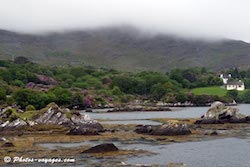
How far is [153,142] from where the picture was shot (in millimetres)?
61625

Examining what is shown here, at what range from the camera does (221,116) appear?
90.4 m

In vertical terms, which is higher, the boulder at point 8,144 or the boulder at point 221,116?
the boulder at point 8,144

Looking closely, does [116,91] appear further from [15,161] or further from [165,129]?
[15,161]

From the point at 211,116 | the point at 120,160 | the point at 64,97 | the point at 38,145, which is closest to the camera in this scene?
the point at 120,160

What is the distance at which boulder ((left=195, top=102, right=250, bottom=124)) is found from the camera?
8956 centimetres

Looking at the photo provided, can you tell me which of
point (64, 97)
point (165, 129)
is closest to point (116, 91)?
point (64, 97)

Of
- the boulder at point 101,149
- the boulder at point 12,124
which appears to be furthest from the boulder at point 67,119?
the boulder at point 101,149

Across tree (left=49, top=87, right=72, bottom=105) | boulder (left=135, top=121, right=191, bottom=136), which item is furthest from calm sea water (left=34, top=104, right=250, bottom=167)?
tree (left=49, top=87, right=72, bottom=105)

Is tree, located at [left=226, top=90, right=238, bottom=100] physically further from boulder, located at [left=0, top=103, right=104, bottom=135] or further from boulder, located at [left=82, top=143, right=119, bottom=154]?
boulder, located at [left=82, top=143, right=119, bottom=154]

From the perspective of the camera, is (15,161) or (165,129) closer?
(15,161)

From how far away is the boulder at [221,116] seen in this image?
89.6 meters

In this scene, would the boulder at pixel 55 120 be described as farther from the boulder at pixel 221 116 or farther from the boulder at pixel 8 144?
the boulder at pixel 221 116

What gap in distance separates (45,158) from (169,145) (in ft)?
57.5

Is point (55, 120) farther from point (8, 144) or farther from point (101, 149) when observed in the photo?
point (101, 149)
